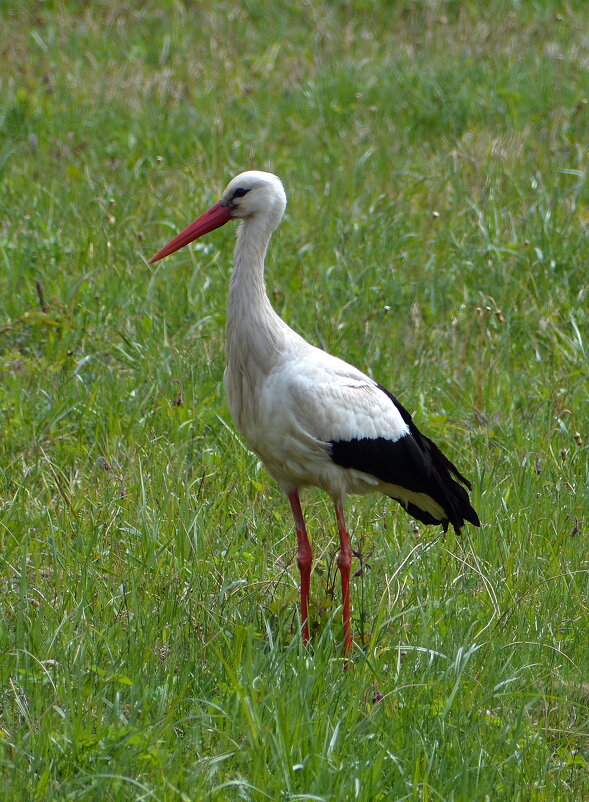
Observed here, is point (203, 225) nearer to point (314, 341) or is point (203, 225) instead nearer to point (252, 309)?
point (252, 309)

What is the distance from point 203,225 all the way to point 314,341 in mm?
1636

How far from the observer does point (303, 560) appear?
12.6ft

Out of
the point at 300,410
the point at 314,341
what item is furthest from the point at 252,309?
the point at 314,341

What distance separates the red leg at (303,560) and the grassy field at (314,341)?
0.21 ft

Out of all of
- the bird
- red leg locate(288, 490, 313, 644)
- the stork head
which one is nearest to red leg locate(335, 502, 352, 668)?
the bird

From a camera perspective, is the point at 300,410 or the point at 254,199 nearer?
the point at 300,410

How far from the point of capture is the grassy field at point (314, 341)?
292 centimetres

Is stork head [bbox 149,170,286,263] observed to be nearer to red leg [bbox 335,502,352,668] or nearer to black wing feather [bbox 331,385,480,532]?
black wing feather [bbox 331,385,480,532]

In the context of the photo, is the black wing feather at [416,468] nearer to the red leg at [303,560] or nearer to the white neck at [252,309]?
the red leg at [303,560]

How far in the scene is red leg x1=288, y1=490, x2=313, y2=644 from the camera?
3.71 m

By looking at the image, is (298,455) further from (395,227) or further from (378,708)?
(395,227)

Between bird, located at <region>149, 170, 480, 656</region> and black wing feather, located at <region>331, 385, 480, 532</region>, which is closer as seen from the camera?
bird, located at <region>149, 170, 480, 656</region>

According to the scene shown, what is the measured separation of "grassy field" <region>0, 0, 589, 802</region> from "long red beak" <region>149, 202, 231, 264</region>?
820mm

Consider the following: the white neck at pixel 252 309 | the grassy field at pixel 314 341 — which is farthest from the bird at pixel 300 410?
the grassy field at pixel 314 341
